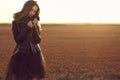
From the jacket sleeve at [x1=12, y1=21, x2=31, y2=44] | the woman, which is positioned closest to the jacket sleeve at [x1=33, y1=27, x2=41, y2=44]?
the woman

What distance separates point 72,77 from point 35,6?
5.97 m

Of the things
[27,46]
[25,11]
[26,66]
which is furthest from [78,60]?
[25,11]

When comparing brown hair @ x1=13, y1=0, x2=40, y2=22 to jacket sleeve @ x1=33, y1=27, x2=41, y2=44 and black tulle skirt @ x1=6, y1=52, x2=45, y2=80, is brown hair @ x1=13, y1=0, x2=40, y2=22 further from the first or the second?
black tulle skirt @ x1=6, y1=52, x2=45, y2=80

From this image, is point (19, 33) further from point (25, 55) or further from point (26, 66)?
point (26, 66)

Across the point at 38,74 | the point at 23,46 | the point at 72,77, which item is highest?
the point at 23,46

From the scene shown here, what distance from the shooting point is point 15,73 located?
23.7ft

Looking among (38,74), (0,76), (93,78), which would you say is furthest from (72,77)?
(38,74)

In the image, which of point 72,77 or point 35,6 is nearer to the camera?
point 35,6

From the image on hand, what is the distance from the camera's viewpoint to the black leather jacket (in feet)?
22.9

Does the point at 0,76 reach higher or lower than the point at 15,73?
lower

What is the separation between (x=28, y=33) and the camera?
7.01 metres

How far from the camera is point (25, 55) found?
710 cm

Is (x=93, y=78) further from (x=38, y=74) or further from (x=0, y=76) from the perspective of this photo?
(x=38, y=74)

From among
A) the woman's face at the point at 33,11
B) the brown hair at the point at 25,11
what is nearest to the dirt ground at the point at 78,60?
the brown hair at the point at 25,11
